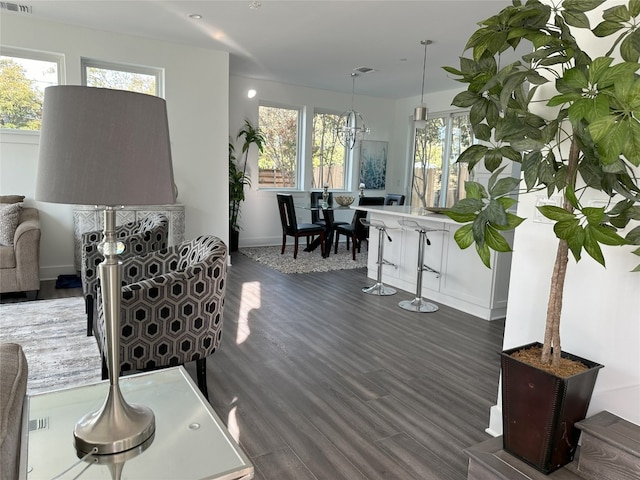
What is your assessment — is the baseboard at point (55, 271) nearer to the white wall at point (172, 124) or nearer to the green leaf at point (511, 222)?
the white wall at point (172, 124)

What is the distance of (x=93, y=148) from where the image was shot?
0.99 metres

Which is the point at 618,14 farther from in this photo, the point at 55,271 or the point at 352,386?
the point at 55,271

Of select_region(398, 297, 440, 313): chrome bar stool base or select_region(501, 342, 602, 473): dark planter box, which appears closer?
select_region(501, 342, 602, 473): dark planter box

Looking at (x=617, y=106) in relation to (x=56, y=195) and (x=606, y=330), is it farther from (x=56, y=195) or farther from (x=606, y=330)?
(x=56, y=195)

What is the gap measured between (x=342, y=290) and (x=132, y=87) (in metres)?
3.57

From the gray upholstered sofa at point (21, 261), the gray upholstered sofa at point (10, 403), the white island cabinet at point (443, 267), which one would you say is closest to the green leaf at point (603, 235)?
the gray upholstered sofa at point (10, 403)

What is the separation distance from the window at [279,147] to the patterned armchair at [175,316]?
5367 millimetres

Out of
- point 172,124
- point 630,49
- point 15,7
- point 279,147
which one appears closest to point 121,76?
point 172,124

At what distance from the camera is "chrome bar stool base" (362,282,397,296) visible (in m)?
4.81

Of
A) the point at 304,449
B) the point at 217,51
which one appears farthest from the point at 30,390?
the point at 217,51

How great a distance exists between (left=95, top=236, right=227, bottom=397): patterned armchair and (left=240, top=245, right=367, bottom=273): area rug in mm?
3326

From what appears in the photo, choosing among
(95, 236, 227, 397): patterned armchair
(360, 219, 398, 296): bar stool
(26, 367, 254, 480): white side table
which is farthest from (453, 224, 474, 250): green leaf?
(360, 219, 398, 296): bar stool

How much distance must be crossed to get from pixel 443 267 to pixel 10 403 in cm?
407

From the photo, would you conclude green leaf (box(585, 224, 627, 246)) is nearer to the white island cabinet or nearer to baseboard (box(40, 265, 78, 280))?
the white island cabinet
